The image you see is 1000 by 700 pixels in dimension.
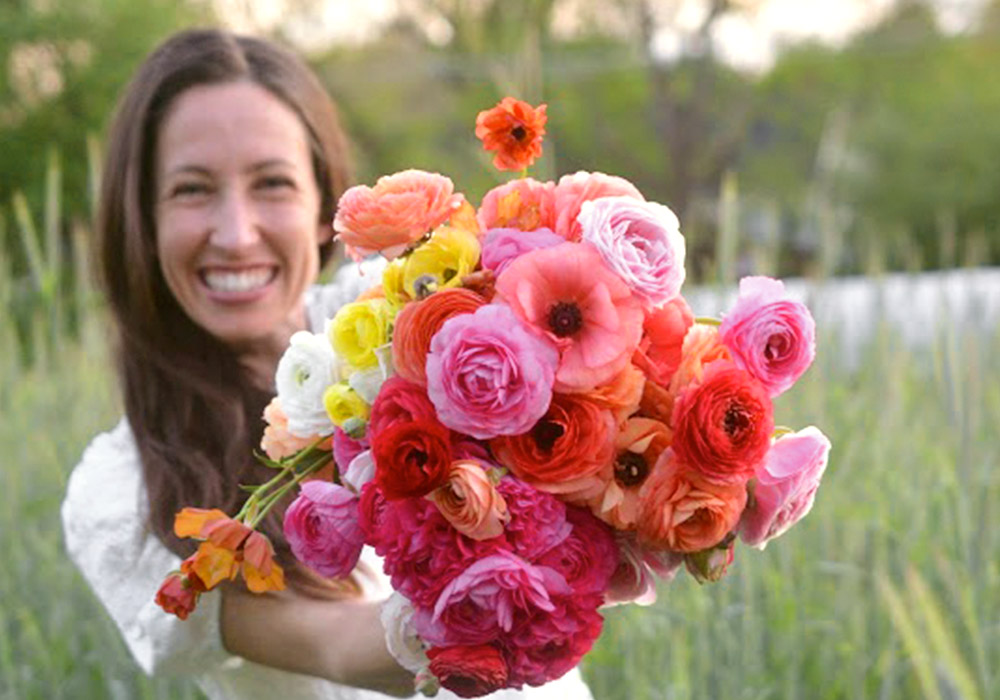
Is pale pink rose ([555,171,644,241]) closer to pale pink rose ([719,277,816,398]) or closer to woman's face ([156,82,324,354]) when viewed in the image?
pale pink rose ([719,277,816,398])

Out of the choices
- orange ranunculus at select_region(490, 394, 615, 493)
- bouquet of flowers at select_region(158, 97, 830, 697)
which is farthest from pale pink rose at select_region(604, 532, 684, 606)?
orange ranunculus at select_region(490, 394, 615, 493)

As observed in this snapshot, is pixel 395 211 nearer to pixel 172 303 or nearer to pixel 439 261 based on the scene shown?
pixel 439 261

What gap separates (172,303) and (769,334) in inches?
42.7

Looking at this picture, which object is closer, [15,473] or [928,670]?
[928,670]

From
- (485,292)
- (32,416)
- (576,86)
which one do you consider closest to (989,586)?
(485,292)

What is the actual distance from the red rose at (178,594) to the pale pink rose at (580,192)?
1.33 feet

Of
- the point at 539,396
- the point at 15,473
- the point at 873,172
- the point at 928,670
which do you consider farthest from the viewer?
the point at 873,172

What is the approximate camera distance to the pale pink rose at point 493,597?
3.73ft

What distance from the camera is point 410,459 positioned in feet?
3.76

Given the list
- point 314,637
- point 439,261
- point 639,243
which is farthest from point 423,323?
point 314,637

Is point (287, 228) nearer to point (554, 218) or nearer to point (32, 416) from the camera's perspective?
point (554, 218)

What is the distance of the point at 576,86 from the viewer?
2062cm

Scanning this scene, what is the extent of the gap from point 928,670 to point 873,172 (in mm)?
14861

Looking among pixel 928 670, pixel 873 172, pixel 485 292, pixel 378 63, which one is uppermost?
pixel 485 292
